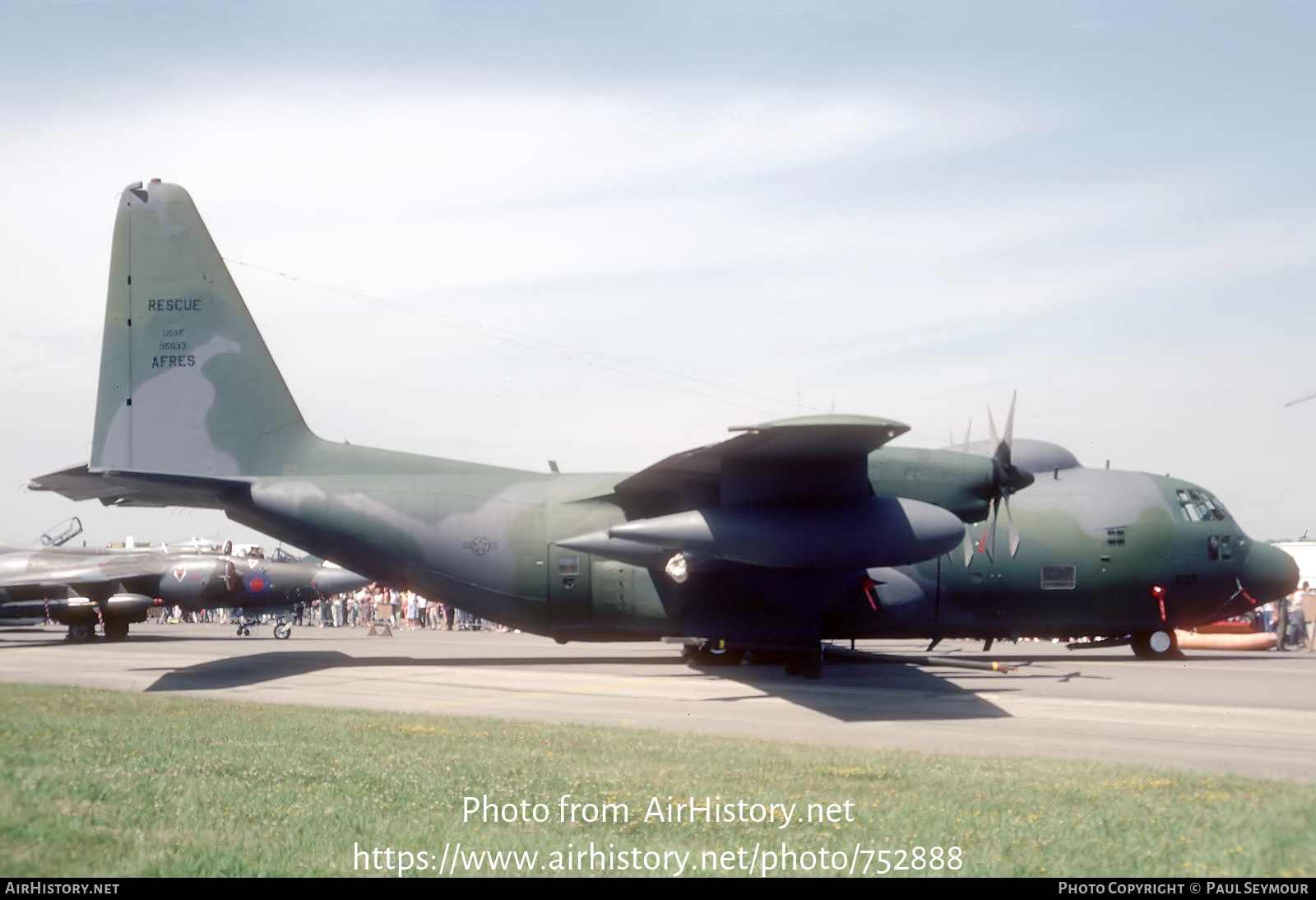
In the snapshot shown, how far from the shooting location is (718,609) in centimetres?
1998

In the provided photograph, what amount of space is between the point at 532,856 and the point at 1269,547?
22.9 meters

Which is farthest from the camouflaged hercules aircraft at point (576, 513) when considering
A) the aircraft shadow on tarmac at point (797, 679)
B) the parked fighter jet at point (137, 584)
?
the parked fighter jet at point (137, 584)

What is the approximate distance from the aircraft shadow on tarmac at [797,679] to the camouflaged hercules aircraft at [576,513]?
0.85 meters

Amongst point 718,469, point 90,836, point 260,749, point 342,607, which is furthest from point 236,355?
point 342,607

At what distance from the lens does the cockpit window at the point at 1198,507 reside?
75.5ft

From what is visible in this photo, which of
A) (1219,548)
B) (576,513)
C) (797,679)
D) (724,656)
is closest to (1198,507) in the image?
(1219,548)

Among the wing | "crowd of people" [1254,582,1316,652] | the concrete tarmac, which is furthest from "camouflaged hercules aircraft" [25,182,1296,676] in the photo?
"crowd of people" [1254,582,1316,652]

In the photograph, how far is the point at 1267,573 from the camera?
23500 mm

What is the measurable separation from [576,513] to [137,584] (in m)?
22.2

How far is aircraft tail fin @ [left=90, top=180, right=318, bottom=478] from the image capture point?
2067 centimetres

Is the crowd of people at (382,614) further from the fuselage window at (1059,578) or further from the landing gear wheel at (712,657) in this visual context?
the fuselage window at (1059,578)

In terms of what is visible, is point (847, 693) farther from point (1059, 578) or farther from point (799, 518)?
point (1059, 578)

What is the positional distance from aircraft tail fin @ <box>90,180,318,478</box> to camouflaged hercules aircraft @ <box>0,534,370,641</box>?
1567cm

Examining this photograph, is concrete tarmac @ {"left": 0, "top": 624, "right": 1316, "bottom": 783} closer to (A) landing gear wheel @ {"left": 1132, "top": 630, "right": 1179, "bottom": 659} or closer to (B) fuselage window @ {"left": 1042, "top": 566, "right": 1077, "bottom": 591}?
(A) landing gear wheel @ {"left": 1132, "top": 630, "right": 1179, "bottom": 659}
